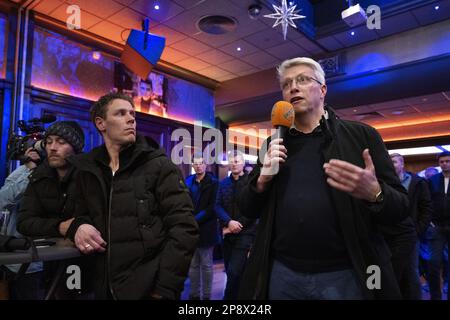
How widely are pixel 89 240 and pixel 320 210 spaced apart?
993 mm

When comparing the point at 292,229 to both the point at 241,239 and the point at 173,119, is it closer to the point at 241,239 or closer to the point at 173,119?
the point at 241,239

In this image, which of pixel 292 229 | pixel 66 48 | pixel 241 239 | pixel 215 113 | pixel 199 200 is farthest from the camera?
pixel 215 113

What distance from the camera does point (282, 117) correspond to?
1373 mm

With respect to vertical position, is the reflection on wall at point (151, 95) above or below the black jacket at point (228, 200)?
above

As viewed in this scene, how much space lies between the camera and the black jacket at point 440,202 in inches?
152

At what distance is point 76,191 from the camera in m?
1.74

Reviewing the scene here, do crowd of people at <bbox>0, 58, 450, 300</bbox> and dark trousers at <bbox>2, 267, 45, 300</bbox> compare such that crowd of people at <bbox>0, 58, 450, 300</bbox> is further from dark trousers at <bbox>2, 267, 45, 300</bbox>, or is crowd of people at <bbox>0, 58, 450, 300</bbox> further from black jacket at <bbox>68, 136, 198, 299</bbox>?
dark trousers at <bbox>2, 267, 45, 300</bbox>

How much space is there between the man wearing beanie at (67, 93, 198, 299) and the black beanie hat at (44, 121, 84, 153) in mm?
434

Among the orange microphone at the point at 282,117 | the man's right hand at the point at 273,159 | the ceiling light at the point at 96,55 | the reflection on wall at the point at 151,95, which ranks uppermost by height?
the ceiling light at the point at 96,55

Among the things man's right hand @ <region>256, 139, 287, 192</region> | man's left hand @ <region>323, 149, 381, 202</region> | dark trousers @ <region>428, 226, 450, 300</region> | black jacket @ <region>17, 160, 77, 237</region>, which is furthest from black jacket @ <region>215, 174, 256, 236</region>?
man's left hand @ <region>323, 149, 381, 202</region>

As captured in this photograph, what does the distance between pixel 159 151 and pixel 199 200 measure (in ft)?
7.64

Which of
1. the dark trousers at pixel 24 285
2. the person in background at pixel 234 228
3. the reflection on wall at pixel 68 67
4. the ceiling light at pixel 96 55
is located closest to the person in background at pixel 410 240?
the person in background at pixel 234 228

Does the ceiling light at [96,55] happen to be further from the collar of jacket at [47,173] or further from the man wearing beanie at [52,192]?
the collar of jacket at [47,173]
